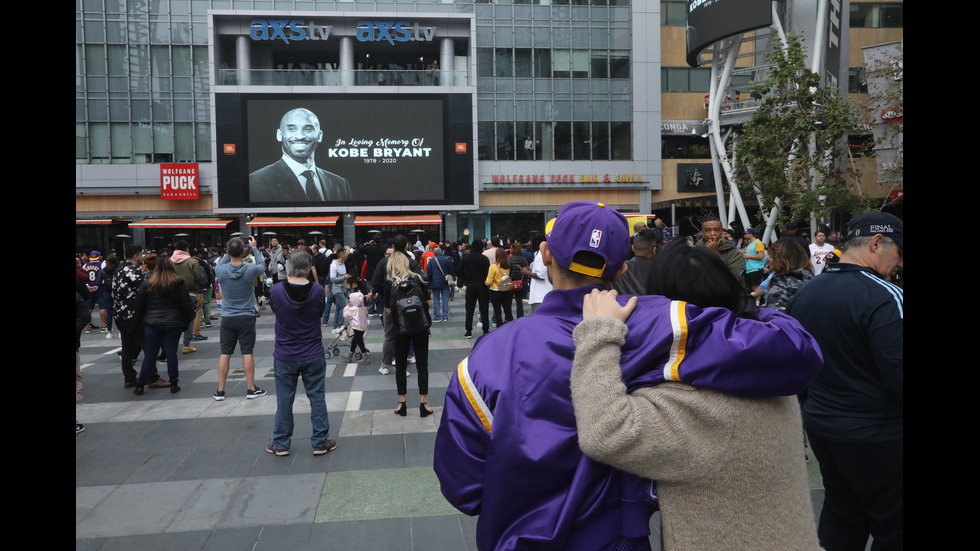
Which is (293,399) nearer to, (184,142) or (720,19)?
(720,19)

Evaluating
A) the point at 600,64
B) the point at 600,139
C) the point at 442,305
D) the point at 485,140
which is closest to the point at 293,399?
the point at 442,305

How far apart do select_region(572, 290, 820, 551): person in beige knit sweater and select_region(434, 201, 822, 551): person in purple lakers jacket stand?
0.06m

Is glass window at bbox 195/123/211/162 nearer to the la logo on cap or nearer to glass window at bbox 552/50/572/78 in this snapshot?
glass window at bbox 552/50/572/78

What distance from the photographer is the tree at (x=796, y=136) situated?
53.7 feet

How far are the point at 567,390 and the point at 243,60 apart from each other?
38.6 metres

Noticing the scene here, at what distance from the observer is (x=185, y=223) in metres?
34.7

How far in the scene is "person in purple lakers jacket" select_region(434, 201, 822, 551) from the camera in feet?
4.72

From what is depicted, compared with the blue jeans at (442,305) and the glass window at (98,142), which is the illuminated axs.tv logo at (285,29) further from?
the blue jeans at (442,305)

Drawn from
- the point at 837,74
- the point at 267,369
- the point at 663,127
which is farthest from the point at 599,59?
the point at 267,369

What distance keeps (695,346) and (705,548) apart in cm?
49

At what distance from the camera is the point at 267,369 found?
9.73 metres

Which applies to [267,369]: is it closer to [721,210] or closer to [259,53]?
[721,210]

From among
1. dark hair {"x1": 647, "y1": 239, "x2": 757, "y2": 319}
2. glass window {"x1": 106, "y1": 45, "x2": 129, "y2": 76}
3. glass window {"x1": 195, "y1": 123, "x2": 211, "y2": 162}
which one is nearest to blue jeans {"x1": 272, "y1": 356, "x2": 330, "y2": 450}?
dark hair {"x1": 647, "y1": 239, "x2": 757, "y2": 319}

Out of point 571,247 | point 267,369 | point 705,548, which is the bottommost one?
point 267,369
